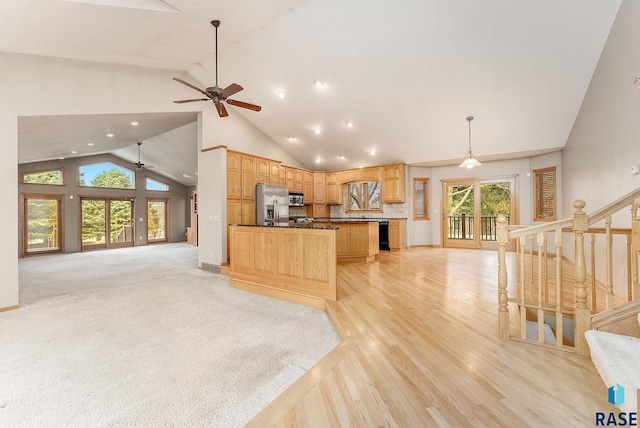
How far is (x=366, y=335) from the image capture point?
8.51ft

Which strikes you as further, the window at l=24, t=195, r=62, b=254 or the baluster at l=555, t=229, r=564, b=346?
the window at l=24, t=195, r=62, b=254

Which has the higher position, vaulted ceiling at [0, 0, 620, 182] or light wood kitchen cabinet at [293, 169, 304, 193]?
vaulted ceiling at [0, 0, 620, 182]

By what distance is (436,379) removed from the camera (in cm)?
188

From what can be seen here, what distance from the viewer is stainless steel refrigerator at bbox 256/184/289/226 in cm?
661

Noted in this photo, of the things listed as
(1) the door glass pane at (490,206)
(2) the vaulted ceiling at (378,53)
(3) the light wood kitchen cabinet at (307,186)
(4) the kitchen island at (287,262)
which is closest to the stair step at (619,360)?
(4) the kitchen island at (287,262)

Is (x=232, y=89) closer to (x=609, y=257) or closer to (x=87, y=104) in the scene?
(x=87, y=104)

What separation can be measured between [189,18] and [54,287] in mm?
5069

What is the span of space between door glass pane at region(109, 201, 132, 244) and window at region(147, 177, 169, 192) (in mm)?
1026

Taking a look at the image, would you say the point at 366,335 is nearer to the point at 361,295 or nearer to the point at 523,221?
the point at 361,295

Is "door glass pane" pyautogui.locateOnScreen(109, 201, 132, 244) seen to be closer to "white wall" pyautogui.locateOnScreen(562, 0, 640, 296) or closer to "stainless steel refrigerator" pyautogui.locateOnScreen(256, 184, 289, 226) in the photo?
"stainless steel refrigerator" pyautogui.locateOnScreen(256, 184, 289, 226)

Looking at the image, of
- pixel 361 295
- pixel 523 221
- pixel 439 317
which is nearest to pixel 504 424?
pixel 439 317

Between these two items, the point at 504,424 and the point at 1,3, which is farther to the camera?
the point at 1,3

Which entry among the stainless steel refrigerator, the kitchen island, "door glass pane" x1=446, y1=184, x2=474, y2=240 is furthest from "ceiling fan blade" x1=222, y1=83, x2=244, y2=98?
"door glass pane" x1=446, y1=184, x2=474, y2=240

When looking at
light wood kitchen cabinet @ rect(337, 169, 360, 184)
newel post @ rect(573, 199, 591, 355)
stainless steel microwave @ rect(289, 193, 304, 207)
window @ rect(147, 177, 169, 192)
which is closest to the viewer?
newel post @ rect(573, 199, 591, 355)
